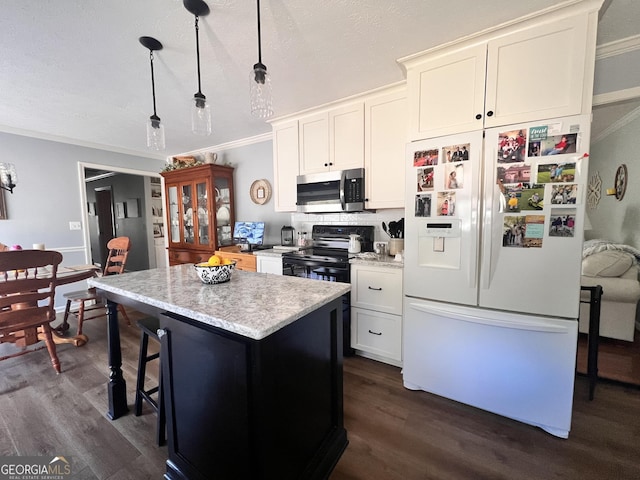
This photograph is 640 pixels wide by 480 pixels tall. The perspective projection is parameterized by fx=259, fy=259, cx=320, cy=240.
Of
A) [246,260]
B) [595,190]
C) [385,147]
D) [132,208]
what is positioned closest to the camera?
[385,147]

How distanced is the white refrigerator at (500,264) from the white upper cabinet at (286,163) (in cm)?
144

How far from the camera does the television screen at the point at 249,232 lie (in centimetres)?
343

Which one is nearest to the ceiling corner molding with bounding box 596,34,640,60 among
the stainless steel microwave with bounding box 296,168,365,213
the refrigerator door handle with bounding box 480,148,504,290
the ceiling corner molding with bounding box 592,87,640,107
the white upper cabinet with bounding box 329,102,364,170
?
the ceiling corner molding with bounding box 592,87,640,107

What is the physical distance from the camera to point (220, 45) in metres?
1.68

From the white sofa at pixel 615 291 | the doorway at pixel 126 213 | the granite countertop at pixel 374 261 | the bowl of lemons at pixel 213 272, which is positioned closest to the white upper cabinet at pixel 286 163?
the granite countertop at pixel 374 261

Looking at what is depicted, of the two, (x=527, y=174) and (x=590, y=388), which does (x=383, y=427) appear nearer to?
(x=590, y=388)

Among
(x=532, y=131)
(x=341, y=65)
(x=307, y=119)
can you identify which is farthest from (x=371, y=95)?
(x=532, y=131)

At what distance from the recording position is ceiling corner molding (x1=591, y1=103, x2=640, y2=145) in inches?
121

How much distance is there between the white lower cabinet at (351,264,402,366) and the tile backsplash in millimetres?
669

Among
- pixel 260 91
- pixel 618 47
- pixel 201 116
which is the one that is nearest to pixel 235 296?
pixel 260 91

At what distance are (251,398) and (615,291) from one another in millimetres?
3378

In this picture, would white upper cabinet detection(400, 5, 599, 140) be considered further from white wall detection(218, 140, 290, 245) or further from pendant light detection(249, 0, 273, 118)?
white wall detection(218, 140, 290, 245)

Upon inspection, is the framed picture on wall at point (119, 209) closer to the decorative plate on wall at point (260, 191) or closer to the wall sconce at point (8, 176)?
the wall sconce at point (8, 176)

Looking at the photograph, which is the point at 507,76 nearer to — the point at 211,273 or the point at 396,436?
the point at 211,273
